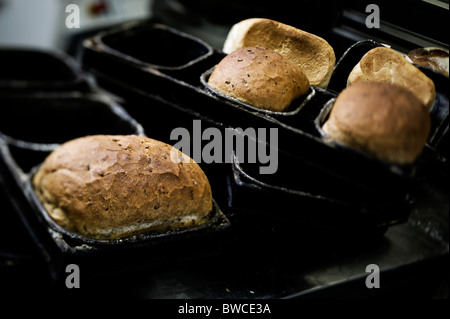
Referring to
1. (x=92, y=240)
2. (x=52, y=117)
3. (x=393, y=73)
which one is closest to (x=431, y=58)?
(x=393, y=73)

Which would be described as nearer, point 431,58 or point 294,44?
point 431,58

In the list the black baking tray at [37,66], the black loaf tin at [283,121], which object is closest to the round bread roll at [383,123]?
the black loaf tin at [283,121]

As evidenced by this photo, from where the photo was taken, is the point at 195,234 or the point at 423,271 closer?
the point at 195,234

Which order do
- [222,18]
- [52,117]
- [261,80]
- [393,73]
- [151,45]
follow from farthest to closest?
[52,117] < [222,18] < [151,45] < [261,80] < [393,73]

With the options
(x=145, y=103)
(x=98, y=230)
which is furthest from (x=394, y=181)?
(x=145, y=103)

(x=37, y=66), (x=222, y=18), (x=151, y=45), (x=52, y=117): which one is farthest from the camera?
(x=37, y=66)

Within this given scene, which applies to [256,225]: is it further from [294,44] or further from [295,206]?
[294,44]

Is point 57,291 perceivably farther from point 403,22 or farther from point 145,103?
point 403,22
